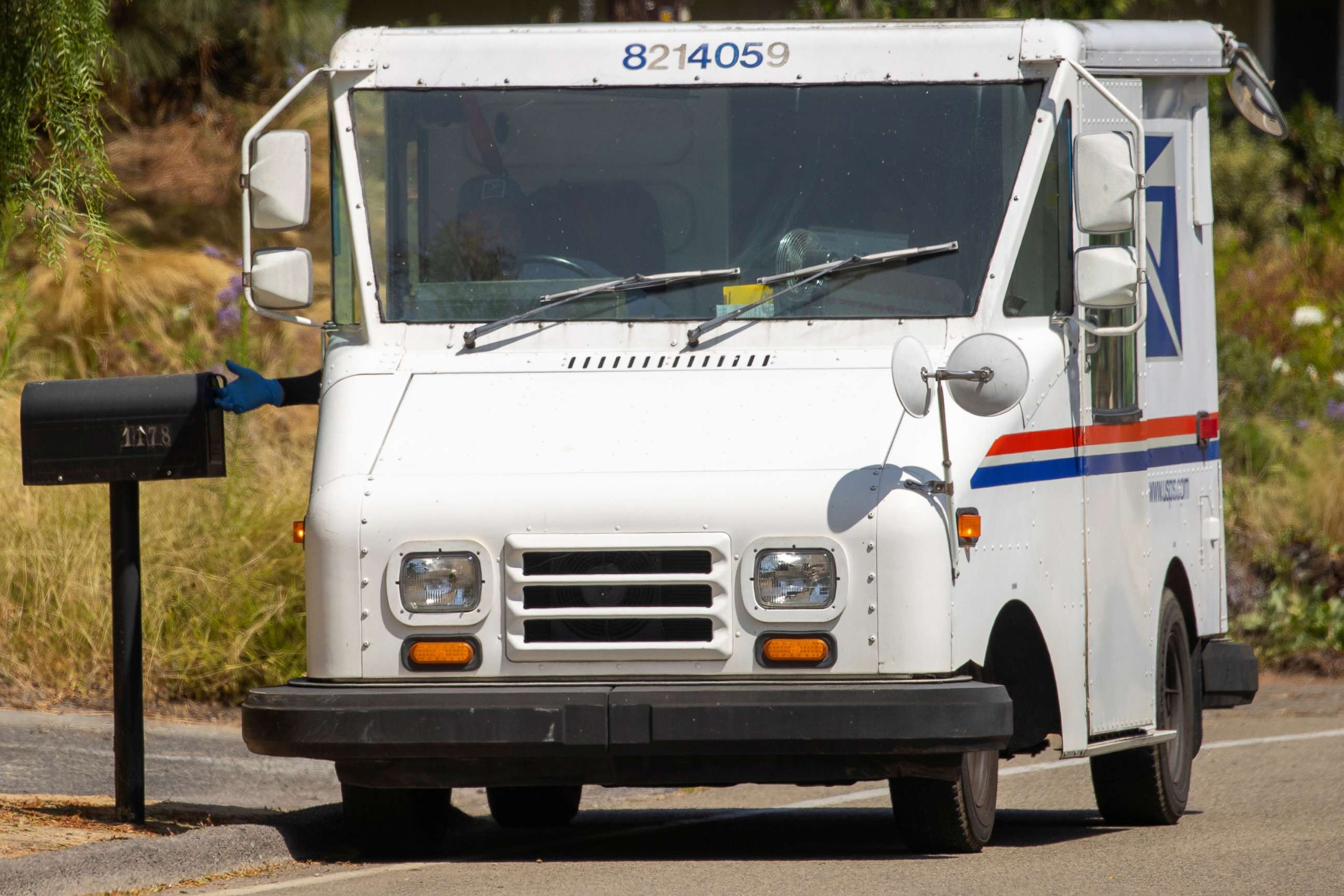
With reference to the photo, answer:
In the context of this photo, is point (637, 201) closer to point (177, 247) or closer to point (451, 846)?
point (451, 846)

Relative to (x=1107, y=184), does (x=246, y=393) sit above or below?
below

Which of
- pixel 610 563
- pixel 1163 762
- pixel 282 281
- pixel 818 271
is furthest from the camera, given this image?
pixel 1163 762

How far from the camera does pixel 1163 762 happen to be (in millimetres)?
8859

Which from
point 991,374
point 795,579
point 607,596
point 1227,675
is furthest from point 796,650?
point 1227,675

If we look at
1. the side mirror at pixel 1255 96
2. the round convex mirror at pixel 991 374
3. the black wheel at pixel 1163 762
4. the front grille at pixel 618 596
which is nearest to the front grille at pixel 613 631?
the front grille at pixel 618 596

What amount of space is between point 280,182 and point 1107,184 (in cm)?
284

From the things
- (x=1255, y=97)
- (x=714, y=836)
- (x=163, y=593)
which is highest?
(x=1255, y=97)

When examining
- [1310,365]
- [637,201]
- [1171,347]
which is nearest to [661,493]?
[637,201]

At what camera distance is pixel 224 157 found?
58.0ft

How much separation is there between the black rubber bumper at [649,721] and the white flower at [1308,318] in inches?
538

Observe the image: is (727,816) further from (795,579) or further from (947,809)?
(795,579)

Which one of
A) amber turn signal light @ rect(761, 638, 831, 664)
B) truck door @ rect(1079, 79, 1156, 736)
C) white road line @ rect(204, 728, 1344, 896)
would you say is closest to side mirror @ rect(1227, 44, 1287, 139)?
truck door @ rect(1079, 79, 1156, 736)

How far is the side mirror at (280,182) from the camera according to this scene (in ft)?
25.8

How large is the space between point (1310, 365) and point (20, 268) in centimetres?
1065
